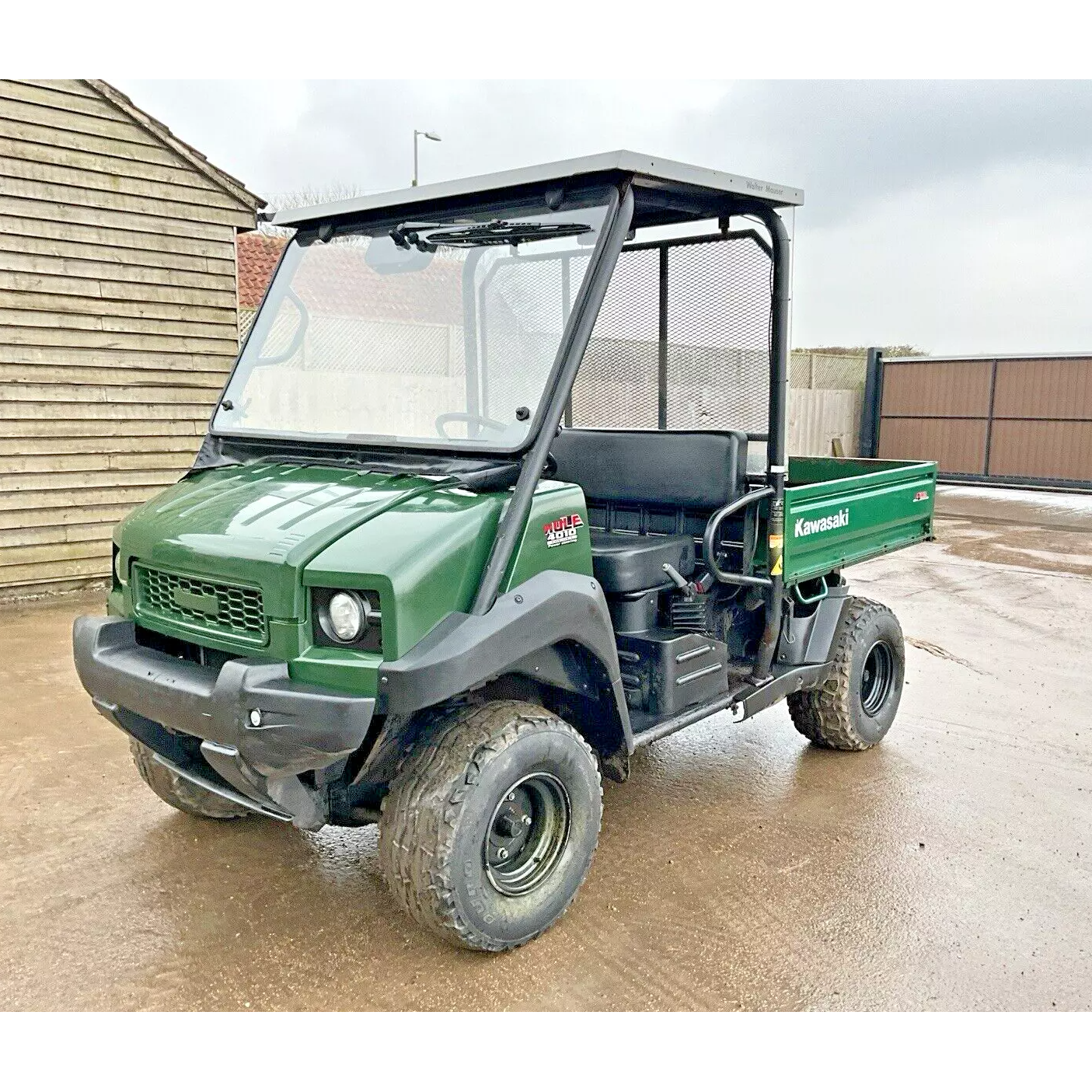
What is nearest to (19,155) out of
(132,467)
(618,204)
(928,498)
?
(132,467)

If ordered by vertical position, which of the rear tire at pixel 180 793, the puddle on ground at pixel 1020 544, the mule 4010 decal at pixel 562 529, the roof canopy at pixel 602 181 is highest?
the roof canopy at pixel 602 181

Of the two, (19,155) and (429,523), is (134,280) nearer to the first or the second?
(19,155)

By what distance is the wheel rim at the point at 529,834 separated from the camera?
3033mm

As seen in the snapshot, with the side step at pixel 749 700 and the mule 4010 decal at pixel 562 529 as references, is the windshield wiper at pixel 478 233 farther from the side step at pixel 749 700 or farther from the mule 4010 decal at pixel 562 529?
the side step at pixel 749 700

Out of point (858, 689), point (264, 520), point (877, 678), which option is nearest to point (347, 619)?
point (264, 520)

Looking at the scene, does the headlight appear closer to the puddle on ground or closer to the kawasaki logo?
the kawasaki logo

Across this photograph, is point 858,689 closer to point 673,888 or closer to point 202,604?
point 673,888

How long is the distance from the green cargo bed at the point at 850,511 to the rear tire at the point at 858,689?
1.02 feet

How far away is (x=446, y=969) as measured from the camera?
9.57 feet

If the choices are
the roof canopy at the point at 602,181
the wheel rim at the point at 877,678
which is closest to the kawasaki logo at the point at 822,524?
the wheel rim at the point at 877,678

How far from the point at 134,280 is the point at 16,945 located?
6.37 meters

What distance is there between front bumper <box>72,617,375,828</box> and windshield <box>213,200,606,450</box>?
968 mm

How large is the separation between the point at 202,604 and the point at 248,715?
47 cm

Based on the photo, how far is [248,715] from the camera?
2.61m
